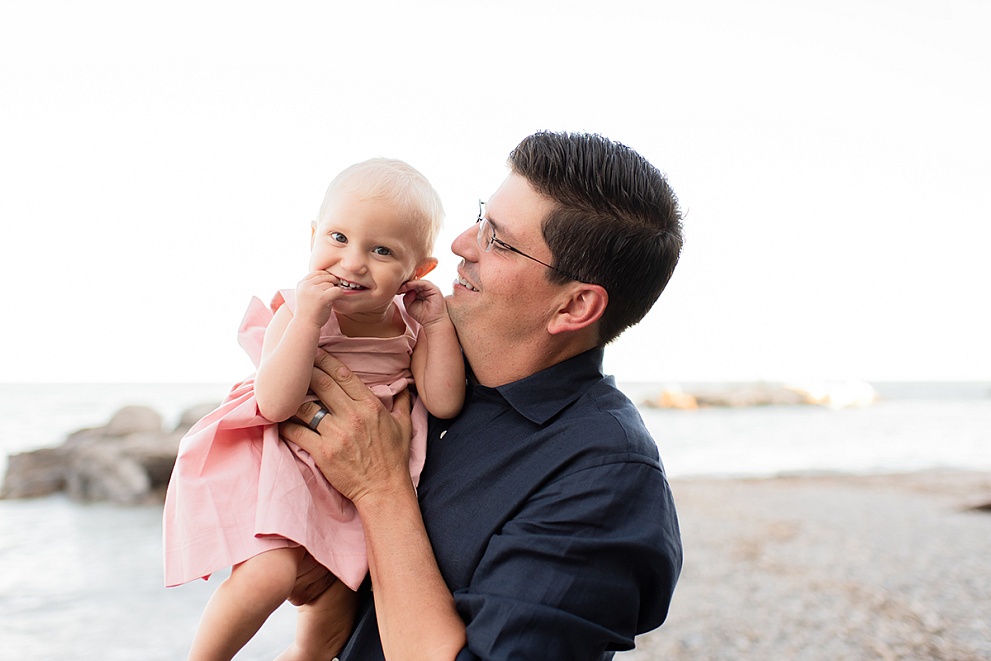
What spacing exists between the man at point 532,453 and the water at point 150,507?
16.7ft

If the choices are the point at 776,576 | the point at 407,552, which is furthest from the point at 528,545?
the point at 776,576

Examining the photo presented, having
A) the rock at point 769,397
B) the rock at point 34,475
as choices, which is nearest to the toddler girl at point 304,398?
the rock at point 34,475

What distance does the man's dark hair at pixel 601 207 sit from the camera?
164 centimetres

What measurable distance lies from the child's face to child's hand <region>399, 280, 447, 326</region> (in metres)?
0.08

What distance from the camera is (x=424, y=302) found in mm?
1690

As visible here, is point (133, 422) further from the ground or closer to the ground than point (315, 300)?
closer to the ground

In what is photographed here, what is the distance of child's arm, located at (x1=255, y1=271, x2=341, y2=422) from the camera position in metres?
1.46

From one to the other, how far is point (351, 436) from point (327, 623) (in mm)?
443

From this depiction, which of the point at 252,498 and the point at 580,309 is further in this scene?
the point at 580,309

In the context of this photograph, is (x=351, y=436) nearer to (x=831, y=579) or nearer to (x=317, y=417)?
(x=317, y=417)

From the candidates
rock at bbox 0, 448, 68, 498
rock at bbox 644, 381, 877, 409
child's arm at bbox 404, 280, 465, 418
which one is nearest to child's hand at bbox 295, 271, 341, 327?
child's arm at bbox 404, 280, 465, 418

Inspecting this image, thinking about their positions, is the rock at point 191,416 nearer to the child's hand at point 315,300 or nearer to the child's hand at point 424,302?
the child's hand at point 424,302

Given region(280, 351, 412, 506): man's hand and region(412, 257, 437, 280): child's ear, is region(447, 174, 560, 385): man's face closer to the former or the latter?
region(412, 257, 437, 280): child's ear

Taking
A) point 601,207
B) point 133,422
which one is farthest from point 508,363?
point 133,422
